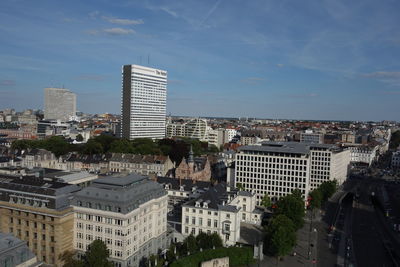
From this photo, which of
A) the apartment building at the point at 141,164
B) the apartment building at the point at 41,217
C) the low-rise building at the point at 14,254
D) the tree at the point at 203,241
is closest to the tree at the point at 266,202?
the tree at the point at 203,241

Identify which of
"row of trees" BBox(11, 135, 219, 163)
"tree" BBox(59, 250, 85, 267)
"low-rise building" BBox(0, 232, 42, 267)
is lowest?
"tree" BBox(59, 250, 85, 267)

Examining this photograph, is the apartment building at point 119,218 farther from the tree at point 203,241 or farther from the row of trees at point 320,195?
the row of trees at point 320,195

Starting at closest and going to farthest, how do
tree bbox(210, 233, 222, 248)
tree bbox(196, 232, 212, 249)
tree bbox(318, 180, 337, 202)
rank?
tree bbox(196, 232, 212, 249)
tree bbox(210, 233, 222, 248)
tree bbox(318, 180, 337, 202)

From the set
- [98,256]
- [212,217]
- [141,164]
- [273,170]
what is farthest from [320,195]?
[98,256]

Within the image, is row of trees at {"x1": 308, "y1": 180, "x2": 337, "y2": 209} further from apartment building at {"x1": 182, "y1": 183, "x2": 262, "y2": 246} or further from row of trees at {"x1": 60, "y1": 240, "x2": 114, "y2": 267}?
row of trees at {"x1": 60, "y1": 240, "x2": 114, "y2": 267}

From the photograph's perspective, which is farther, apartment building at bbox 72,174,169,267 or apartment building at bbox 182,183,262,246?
apartment building at bbox 182,183,262,246

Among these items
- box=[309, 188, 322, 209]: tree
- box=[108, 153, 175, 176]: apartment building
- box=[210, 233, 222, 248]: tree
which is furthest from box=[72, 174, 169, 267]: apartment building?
Answer: box=[108, 153, 175, 176]: apartment building

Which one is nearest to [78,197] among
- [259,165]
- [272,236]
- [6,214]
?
[6,214]
